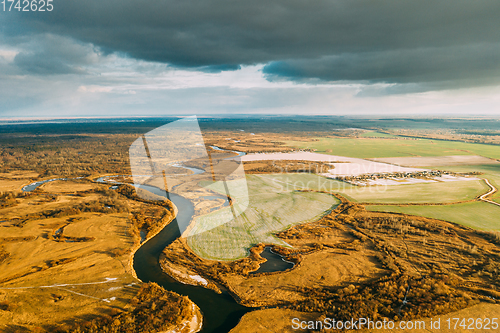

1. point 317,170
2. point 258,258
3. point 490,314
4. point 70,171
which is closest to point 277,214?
point 258,258

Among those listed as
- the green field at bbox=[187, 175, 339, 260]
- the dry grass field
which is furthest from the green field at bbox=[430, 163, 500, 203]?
the dry grass field

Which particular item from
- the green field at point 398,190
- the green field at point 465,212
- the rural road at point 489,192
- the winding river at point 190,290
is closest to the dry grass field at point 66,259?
the winding river at point 190,290

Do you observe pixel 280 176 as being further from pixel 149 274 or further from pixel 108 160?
pixel 108 160

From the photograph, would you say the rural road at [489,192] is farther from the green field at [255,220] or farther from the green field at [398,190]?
the green field at [255,220]

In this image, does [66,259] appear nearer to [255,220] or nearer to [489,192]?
[255,220]

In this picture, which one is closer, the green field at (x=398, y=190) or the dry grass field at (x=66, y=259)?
the dry grass field at (x=66, y=259)

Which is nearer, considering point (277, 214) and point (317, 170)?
point (277, 214)

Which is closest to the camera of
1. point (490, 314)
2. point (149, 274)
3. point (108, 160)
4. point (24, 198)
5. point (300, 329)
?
point (300, 329)
